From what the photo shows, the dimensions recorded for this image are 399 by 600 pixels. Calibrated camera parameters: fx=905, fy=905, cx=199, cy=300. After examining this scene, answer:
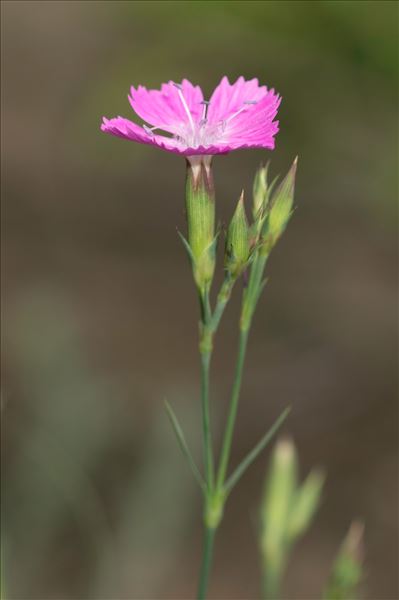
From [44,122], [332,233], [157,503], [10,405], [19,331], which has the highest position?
[44,122]

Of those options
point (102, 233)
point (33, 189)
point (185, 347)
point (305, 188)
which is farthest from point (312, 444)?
point (33, 189)

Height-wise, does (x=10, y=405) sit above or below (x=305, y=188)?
below

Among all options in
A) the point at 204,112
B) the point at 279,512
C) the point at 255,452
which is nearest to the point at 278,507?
the point at 279,512

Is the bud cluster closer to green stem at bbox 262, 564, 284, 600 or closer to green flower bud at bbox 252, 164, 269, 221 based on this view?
green flower bud at bbox 252, 164, 269, 221

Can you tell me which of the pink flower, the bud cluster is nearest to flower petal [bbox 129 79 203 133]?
the pink flower

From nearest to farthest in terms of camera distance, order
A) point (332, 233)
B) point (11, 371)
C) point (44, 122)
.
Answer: point (11, 371) → point (332, 233) → point (44, 122)

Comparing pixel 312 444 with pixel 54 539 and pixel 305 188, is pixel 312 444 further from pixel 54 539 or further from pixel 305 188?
pixel 305 188

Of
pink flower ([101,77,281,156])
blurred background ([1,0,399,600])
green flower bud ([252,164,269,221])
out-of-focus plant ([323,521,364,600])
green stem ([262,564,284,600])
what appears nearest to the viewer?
pink flower ([101,77,281,156])

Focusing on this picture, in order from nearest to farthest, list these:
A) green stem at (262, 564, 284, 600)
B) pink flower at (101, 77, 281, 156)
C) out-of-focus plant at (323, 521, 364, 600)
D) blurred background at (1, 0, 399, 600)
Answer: pink flower at (101, 77, 281, 156)
out-of-focus plant at (323, 521, 364, 600)
green stem at (262, 564, 284, 600)
blurred background at (1, 0, 399, 600)

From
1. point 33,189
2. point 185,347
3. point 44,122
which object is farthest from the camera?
point 44,122
